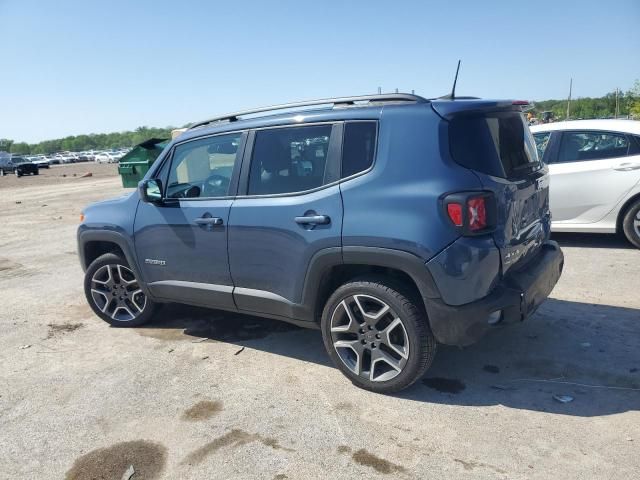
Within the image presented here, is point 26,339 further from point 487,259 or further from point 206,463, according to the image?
point 487,259

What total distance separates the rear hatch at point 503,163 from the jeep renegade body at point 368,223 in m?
0.01

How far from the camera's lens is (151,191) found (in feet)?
14.9

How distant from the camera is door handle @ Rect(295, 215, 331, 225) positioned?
11.5ft

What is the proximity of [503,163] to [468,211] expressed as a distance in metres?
0.58

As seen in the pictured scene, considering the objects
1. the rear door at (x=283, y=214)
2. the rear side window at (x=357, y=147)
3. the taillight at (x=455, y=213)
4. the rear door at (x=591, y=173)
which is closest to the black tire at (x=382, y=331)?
the rear door at (x=283, y=214)

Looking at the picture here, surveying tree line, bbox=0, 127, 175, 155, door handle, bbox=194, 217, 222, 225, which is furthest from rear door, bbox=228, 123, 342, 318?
tree line, bbox=0, 127, 175, 155

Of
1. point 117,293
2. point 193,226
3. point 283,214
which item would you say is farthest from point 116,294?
point 283,214

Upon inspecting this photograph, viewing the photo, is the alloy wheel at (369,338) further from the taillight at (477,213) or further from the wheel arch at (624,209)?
the wheel arch at (624,209)

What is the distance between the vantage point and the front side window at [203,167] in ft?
13.6

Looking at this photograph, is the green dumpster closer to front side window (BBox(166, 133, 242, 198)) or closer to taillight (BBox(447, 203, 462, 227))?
front side window (BBox(166, 133, 242, 198))

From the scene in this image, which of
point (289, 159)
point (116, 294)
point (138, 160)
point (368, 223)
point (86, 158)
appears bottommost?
point (86, 158)

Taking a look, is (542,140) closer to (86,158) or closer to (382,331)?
(382,331)

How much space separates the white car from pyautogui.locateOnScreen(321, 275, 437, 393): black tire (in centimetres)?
463

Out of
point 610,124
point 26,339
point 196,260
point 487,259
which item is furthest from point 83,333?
point 610,124
